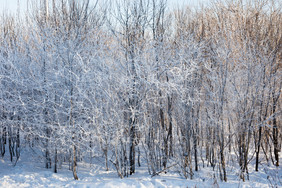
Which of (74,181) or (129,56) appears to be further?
(129,56)

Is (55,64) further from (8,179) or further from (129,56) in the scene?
(8,179)

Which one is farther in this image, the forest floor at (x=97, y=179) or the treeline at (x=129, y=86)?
the treeline at (x=129, y=86)

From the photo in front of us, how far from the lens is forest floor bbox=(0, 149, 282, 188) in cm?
588

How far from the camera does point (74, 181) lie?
20.3 ft

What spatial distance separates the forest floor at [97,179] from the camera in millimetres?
5875

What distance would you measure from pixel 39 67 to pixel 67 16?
1.80 metres

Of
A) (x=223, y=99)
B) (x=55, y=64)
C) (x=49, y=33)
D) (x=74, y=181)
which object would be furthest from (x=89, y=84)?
(x=223, y=99)

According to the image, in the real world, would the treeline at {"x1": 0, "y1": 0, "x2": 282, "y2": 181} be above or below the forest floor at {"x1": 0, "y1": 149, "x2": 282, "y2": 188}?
above

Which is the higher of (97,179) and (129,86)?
(129,86)

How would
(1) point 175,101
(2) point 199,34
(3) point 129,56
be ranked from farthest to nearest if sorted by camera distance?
1. (2) point 199,34
2. (1) point 175,101
3. (3) point 129,56

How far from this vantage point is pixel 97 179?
6.47 m

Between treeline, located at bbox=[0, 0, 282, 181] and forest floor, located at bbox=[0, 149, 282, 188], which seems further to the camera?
treeline, located at bbox=[0, 0, 282, 181]

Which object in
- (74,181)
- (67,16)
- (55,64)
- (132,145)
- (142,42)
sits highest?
(67,16)

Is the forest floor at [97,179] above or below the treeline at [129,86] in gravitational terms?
below
